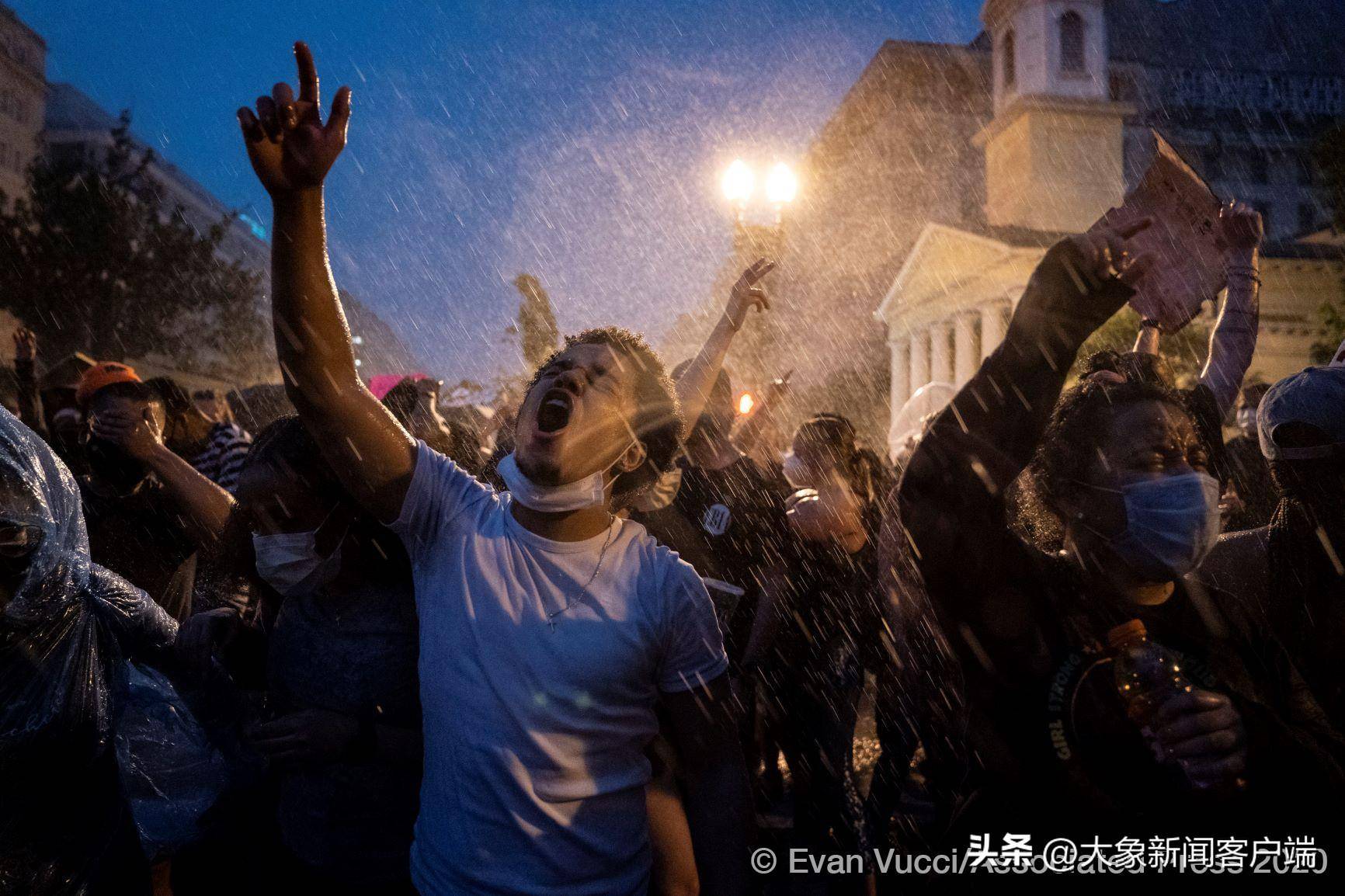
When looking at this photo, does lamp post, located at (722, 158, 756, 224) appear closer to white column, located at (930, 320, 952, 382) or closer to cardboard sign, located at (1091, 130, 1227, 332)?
cardboard sign, located at (1091, 130, 1227, 332)

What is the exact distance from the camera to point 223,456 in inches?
199

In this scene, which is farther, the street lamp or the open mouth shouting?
the street lamp

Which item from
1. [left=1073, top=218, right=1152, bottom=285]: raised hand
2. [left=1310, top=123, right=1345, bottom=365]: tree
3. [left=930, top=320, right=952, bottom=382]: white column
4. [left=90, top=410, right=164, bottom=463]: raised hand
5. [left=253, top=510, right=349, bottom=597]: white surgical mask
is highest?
[left=930, top=320, right=952, bottom=382]: white column

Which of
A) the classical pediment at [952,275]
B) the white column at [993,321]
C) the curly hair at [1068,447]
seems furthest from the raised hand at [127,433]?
the white column at [993,321]

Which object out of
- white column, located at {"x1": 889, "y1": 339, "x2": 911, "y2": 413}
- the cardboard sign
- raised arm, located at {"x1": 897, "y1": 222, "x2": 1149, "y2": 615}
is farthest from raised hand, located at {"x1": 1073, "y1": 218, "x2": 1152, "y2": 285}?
white column, located at {"x1": 889, "y1": 339, "x2": 911, "y2": 413}

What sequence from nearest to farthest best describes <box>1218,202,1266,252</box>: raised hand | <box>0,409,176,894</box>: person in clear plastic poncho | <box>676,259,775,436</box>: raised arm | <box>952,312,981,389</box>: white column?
<box>0,409,176,894</box>: person in clear plastic poncho
<box>1218,202,1266,252</box>: raised hand
<box>676,259,775,436</box>: raised arm
<box>952,312,981,389</box>: white column

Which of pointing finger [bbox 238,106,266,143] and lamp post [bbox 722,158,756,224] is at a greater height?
lamp post [bbox 722,158,756,224]

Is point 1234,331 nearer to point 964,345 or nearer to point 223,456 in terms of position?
point 223,456

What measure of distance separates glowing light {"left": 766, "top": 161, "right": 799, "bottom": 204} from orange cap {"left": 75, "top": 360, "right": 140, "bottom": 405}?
13.6 metres

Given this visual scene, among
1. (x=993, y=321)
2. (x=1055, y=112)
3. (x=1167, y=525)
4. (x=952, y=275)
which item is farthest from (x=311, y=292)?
(x=1055, y=112)

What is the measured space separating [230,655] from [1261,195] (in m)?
57.8

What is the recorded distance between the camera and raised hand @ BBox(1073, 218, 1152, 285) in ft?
5.19

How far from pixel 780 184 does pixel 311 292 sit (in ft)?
49.3

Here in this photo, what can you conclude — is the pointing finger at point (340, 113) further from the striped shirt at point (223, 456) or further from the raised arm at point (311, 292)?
the striped shirt at point (223, 456)
